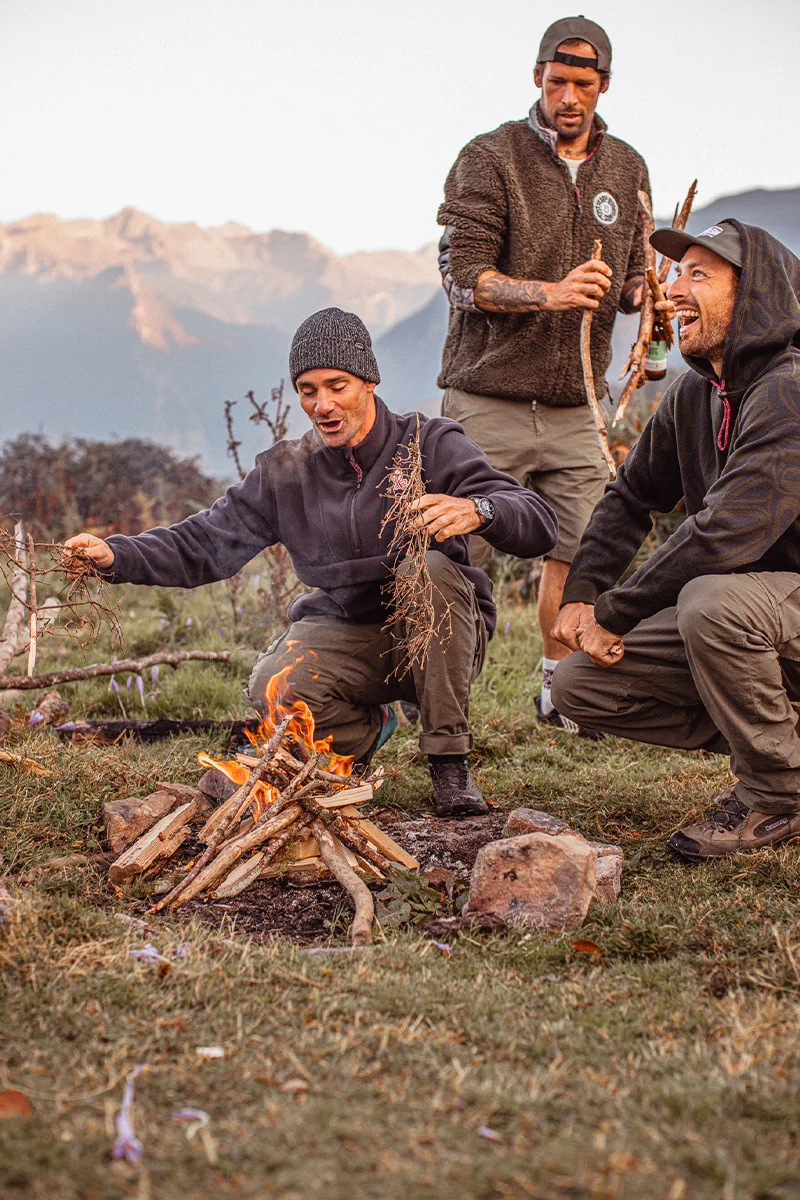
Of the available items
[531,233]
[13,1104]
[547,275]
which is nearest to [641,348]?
[547,275]

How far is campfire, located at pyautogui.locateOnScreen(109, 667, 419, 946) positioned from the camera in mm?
3164

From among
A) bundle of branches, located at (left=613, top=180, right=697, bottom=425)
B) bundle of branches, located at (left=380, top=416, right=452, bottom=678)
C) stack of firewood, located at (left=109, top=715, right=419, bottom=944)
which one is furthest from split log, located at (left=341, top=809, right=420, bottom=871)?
bundle of branches, located at (left=613, top=180, right=697, bottom=425)

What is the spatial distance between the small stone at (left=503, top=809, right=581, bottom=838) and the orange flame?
607 mm

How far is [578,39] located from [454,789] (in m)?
3.29

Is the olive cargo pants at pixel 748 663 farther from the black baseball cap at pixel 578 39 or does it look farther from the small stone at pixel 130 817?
the black baseball cap at pixel 578 39

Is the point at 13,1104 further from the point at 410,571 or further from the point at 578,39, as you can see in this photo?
the point at 578,39

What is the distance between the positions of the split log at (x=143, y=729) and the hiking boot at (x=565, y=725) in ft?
4.69

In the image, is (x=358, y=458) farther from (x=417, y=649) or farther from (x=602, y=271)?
(x=602, y=271)

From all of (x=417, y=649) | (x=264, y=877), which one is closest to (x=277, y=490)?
(x=417, y=649)

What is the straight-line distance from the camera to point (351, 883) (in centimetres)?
310

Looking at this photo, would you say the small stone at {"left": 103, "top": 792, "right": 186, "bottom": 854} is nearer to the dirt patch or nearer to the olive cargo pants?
the dirt patch

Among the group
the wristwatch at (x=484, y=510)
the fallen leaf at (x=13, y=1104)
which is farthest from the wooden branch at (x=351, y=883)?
the wristwatch at (x=484, y=510)

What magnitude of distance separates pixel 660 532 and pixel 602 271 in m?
3.60

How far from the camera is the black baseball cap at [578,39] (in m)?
4.56
